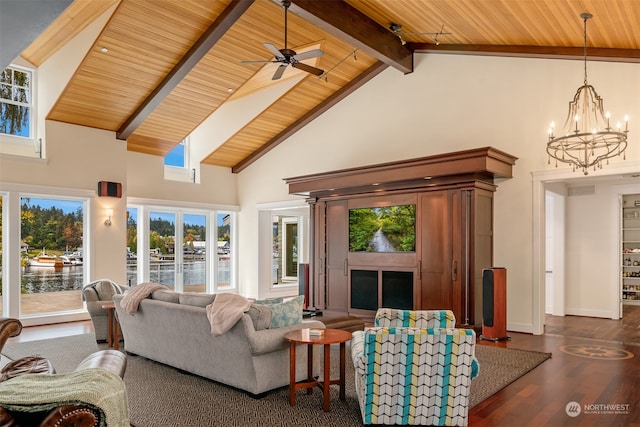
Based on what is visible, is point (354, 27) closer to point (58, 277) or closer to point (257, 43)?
point (257, 43)

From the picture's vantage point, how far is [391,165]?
7.21 meters

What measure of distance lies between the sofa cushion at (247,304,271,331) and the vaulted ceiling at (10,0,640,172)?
11.6 ft

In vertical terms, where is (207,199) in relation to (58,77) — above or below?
below

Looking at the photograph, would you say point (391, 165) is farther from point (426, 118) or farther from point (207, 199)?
point (207, 199)

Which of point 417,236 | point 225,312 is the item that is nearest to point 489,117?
point 417,236

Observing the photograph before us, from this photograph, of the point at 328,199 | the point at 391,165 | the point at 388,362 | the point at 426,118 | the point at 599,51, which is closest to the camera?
the point at 388,362

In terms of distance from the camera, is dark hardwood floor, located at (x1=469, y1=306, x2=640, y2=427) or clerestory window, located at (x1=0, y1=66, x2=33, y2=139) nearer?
dark hardwood floor, located at (x1=469, y1=306, x2=640, y2=427)

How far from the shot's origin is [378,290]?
7750 millimetres

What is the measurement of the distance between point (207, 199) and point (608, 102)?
7.85 meters

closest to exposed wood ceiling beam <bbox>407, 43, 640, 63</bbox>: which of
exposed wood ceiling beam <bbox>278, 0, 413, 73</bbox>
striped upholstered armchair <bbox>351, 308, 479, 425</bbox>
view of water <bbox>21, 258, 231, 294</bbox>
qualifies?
exposed wood ceiling beam <bbox>278, 0, 413, 73</bbox>

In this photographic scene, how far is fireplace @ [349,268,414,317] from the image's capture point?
7.42m

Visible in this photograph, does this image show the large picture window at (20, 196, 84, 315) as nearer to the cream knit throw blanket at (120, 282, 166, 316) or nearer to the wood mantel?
the cream knit throw blanket at (120, 282, 166, 316)

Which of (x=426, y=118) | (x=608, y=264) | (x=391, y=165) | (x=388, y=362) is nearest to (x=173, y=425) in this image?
(x=388, y=362)

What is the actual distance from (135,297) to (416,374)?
3.22 metres
